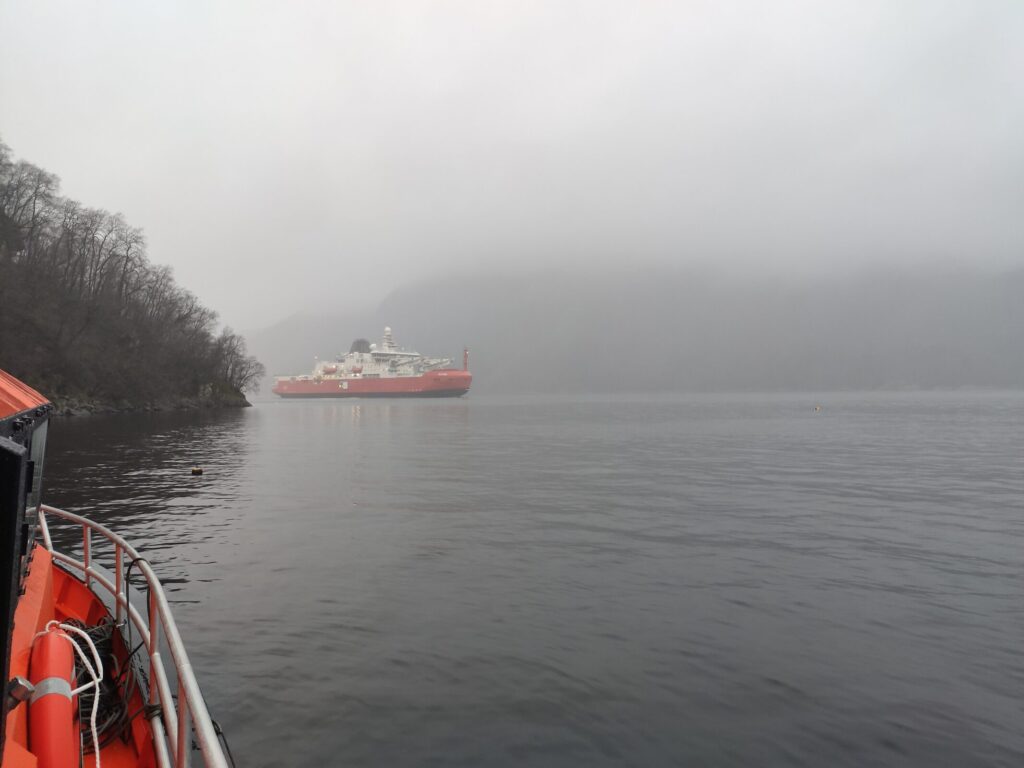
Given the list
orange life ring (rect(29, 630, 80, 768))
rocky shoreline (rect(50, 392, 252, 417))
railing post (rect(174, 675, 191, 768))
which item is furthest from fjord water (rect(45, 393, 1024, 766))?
rocky shoreline (rect(50, 392, 252, 417))

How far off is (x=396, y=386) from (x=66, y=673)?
149 meters

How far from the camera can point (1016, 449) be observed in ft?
114

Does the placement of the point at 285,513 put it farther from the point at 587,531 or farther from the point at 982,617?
the point at 982,617

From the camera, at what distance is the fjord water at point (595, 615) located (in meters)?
6.58

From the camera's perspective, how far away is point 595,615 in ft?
32.1

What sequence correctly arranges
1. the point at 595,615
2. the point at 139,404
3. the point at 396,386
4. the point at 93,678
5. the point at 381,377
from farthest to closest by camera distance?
the point at 381,377 < the point at 396,386 < the point at 139,404 < the point at 595,615 < the point at 93,678

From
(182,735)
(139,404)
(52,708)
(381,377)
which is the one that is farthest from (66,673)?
(381,377)

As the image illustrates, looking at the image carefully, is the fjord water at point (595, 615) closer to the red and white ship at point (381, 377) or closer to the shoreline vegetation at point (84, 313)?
the shoreline vegetation at point (84, 313)

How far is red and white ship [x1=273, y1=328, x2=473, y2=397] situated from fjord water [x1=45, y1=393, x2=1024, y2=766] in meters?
125

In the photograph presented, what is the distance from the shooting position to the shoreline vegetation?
187ft

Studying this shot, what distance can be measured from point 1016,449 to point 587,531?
32.6 meters

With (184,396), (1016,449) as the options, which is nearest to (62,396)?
(184,396)

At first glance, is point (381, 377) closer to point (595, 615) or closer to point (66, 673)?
point (595, 615)

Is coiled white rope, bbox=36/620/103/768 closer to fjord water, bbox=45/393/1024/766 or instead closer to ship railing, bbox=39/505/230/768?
ship railing, bbox=39/505/230/768
